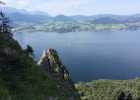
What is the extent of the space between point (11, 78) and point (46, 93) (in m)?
3.77

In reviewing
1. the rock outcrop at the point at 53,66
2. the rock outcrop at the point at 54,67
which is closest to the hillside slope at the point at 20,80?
the rock outcrop at the point at 54,67

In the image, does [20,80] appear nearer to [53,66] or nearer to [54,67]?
[54,67]

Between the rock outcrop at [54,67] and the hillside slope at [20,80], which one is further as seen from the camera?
the rock outcrop at [54,67]

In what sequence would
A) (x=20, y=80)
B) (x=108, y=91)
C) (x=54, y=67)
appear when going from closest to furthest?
(x=20, y=80)
(x=54, y=67)
(x=108, y=91)

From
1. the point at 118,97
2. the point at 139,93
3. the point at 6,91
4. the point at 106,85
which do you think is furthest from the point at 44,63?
the point at 106,85

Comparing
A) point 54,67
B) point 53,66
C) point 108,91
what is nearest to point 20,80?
point 54,67

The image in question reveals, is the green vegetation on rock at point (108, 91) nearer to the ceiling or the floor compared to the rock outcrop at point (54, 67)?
nearer to the floor

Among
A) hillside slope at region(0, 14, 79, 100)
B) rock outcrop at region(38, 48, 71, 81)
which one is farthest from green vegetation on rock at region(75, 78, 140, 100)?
hillside slope at region(0, 14, 79, 100)

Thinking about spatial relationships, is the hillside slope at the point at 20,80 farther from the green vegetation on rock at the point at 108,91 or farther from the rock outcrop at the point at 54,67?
the green vegetation on rock at the point at 108,91

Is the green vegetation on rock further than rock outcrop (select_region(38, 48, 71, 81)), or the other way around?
the green vegetation on rock

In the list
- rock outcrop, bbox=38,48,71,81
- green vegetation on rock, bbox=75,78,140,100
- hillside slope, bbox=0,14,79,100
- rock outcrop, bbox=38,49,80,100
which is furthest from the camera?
green vegetation on rock, bbox=75,78,140,100

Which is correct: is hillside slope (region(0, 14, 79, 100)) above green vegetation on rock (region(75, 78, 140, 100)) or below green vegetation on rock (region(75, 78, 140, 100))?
above

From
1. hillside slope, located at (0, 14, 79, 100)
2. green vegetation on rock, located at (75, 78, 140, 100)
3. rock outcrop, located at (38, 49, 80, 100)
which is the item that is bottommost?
green vegetation on rock, located at (75, 78, 140, 100)

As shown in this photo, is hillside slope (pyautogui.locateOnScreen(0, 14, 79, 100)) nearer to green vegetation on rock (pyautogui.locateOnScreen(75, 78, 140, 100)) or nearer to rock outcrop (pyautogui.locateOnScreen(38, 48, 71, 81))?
rock outcrop (pyautogui.locateOnScreen(38, 48, 71, 81))
